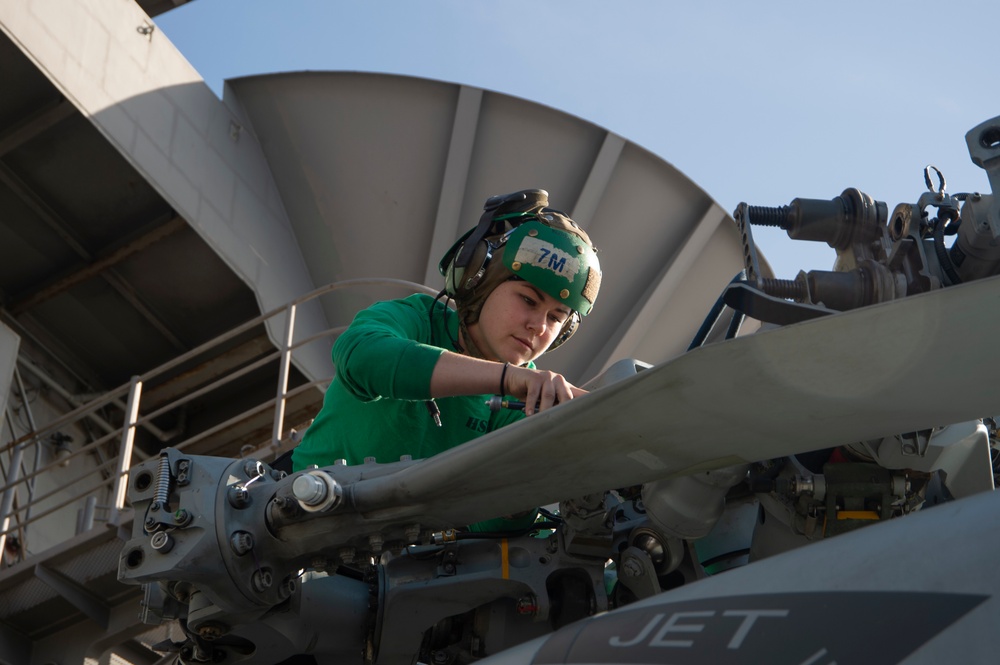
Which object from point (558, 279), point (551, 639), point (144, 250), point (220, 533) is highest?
point (144, 250)

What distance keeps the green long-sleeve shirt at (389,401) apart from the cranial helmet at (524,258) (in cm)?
19

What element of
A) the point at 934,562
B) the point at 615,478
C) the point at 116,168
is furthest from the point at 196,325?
the point at 934,562

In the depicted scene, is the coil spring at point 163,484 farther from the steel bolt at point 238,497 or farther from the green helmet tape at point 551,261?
the green helmet tape at point 551,261

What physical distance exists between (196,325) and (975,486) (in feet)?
30.2

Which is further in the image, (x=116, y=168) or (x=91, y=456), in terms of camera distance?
(x=91, y=456)

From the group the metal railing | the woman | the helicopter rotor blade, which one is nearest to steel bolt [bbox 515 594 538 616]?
the helicopter rotor blade

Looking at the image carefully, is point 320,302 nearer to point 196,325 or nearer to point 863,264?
point 196,325

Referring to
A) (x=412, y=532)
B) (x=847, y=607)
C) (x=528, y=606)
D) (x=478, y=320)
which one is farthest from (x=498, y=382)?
(x=847, y=607)

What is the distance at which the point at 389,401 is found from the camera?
4176 millimetres

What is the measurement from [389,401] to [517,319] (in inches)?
19.5

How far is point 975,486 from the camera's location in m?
3.57

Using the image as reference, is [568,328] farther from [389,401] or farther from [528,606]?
[528,606]

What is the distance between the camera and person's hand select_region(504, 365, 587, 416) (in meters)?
3.32

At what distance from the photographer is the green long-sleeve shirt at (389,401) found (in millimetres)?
3656
